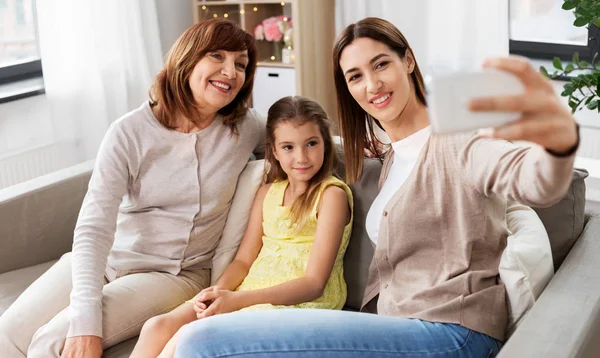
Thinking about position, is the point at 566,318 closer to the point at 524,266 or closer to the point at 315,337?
the point at 524,266

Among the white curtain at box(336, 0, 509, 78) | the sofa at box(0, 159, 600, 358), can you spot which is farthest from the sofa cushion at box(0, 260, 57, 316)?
the white curtain at box(336, 0, 509, 78)

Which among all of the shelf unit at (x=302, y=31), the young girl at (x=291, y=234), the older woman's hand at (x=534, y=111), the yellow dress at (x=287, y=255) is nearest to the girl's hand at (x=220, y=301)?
the young girl at (x=291, y=234)

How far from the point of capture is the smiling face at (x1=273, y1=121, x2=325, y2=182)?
1.90 meters

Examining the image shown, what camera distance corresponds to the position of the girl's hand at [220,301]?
1.69 m

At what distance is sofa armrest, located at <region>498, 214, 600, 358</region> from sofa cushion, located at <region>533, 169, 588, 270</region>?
81mm

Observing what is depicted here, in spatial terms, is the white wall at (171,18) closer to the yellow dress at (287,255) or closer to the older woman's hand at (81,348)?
the yellow dress at (287,255)

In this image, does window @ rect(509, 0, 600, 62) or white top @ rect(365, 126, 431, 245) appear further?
window @ rect(509, 0, 600, 62)

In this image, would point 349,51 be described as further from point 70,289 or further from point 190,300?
point 70,289

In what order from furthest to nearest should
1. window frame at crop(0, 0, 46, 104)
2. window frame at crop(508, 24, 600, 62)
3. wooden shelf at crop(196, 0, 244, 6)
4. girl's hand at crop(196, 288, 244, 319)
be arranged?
wooden shelf at crop(196, 0, 244, 6) < window frame at crop(0, 0, 46, 104) < window frame at crop(508, 24, 600, 62) < girl's hand at crop(196, 288, 244, 319)

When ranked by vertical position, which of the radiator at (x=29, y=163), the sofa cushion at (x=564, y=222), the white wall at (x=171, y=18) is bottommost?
the radiator at (x=29, y=163)

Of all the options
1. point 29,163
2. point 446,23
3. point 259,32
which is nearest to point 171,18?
point 259,32

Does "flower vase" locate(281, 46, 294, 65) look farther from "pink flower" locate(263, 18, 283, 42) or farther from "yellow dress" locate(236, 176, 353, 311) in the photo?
"yellow dress" locate(236, 176, 353, 311)

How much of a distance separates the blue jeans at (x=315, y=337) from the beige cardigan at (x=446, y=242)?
2.6 inches

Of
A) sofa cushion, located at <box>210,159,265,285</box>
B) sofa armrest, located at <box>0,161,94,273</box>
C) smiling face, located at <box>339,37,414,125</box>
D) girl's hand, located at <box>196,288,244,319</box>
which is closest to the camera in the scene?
smiling face, located at <box>339,37,414,125</box>
